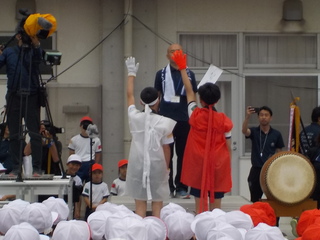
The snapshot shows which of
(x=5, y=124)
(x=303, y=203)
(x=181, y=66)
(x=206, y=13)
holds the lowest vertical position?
(x=303, y=203)

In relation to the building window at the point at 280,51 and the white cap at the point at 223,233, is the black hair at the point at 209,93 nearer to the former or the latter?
the white cap at the point at 223,233

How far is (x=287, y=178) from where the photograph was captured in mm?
9133

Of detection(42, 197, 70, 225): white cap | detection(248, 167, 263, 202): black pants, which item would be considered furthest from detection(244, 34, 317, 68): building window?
detection(42, 197, 70, 225): white cap

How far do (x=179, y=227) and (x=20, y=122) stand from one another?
128 inches

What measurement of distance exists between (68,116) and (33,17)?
16.1ft

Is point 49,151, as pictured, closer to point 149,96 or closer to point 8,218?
point 149,96

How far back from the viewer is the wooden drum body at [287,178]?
9.09 metres

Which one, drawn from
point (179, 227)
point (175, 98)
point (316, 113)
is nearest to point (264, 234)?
point (179, 227)

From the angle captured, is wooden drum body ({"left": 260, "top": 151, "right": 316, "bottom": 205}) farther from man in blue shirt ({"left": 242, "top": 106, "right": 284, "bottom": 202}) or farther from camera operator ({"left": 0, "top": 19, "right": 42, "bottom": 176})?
camera operator ({"left": 0, "top": 19, "right": 42, "bottom": 176})

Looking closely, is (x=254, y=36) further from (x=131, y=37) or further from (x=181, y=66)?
(x=181, y=66)

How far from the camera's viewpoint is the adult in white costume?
777 cm

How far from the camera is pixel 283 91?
13500mm

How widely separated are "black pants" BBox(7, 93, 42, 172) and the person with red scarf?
63.2 inches

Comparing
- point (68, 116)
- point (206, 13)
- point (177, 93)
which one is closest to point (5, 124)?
point (177, 93)
